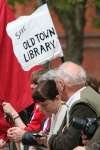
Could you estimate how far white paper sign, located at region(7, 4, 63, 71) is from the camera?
26.7 ft

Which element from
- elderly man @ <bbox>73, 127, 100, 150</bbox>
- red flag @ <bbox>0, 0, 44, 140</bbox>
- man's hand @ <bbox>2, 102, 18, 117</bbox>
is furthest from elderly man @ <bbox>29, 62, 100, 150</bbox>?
red flag @ <bbox>0, 0, 44, 140</bbox>

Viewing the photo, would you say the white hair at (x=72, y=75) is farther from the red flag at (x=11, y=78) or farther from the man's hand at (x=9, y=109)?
the red flag at (x=11, y=78)

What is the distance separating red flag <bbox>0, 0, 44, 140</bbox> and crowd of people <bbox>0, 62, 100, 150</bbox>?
1.41m

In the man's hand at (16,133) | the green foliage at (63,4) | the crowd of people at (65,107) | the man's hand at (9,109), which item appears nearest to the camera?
the crowd of people at (65,107)

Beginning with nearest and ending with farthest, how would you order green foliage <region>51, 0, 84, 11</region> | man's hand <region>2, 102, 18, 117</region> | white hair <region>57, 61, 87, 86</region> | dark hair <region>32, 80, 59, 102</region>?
dark hair <region>32, 80, 59, 102</region> < white hair <region>57, 61, 87, 86</region> < man's hand <region>2, 102, 18, 117</region> < green foliage <region>51, 0, 84, 11</region>

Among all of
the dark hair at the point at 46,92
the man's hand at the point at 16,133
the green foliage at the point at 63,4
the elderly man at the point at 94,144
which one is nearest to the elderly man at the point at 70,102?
the dark hair at the point at 46,92

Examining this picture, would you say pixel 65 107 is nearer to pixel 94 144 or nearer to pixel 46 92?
pixel 46 92

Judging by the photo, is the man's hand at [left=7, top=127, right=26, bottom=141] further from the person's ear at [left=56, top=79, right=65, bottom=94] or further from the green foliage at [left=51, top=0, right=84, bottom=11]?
the green foliage at [left=51, top=0, right=84, bottom=11]

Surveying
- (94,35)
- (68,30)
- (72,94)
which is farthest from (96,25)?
(72,94)

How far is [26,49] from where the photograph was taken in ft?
26.8

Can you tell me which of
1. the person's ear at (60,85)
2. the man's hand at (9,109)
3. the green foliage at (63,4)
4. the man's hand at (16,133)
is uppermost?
the person's ear at (60,85)

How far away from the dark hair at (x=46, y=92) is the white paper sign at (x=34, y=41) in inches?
69.4

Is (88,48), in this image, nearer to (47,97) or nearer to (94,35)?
(94,35)

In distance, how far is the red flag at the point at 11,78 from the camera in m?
8.30
